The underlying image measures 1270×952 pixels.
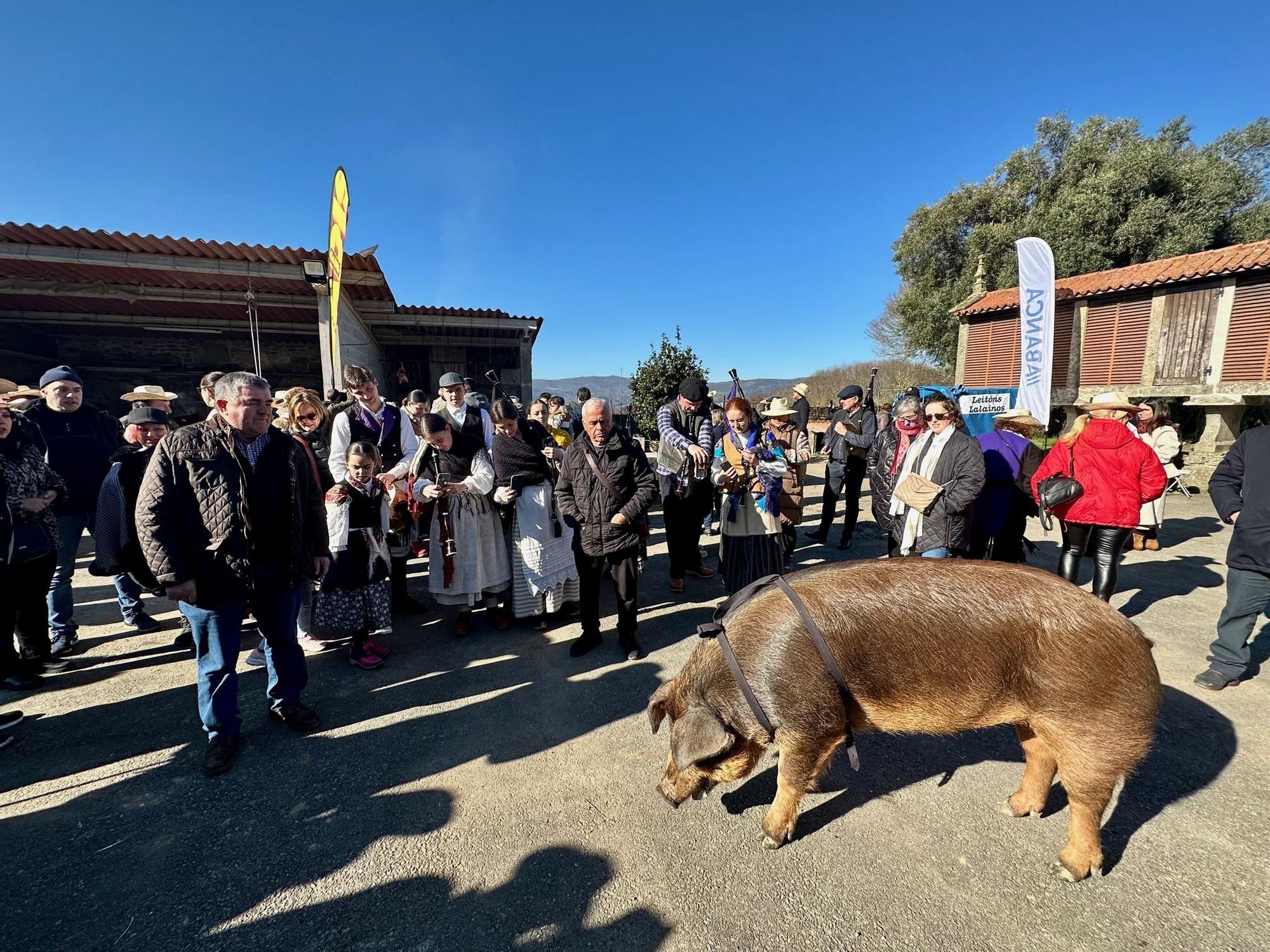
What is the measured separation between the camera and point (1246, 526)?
3246 mm

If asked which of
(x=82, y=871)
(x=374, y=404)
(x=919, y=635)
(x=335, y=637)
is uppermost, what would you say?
(x=374, y=404)

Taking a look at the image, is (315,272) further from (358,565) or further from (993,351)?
(993,351)

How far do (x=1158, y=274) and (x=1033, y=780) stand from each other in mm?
18048

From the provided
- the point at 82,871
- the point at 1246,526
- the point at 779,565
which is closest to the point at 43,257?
the point at 82,871

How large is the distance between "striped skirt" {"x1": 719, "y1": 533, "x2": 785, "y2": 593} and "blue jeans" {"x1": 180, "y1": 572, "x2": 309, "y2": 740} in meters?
3.30

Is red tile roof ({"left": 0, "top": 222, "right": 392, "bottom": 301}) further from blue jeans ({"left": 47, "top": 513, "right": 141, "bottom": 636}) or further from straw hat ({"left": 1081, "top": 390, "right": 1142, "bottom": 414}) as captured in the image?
straw hat ({"left": 1081, "top": 390, "right": 1142, "bottom": 414})

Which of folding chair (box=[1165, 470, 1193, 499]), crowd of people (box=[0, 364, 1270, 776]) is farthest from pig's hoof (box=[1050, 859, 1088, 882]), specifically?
folding chair (box=[1165, 470, 1193, 499])

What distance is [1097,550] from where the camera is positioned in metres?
4.18

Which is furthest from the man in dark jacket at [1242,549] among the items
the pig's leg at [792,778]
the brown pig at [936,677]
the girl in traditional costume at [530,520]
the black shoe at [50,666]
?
the black shoe at [50,666]

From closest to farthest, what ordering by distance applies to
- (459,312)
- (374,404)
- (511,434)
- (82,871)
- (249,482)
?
(82,871), (249,482), (511,434), (374,404), (459,312)

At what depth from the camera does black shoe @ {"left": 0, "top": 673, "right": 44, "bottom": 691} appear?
3557 mm

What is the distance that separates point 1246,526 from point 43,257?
45.3ft

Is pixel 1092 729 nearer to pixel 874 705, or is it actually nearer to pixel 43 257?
pixel 874 705

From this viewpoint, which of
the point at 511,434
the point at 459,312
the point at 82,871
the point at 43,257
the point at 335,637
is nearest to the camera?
the point at 82,871
